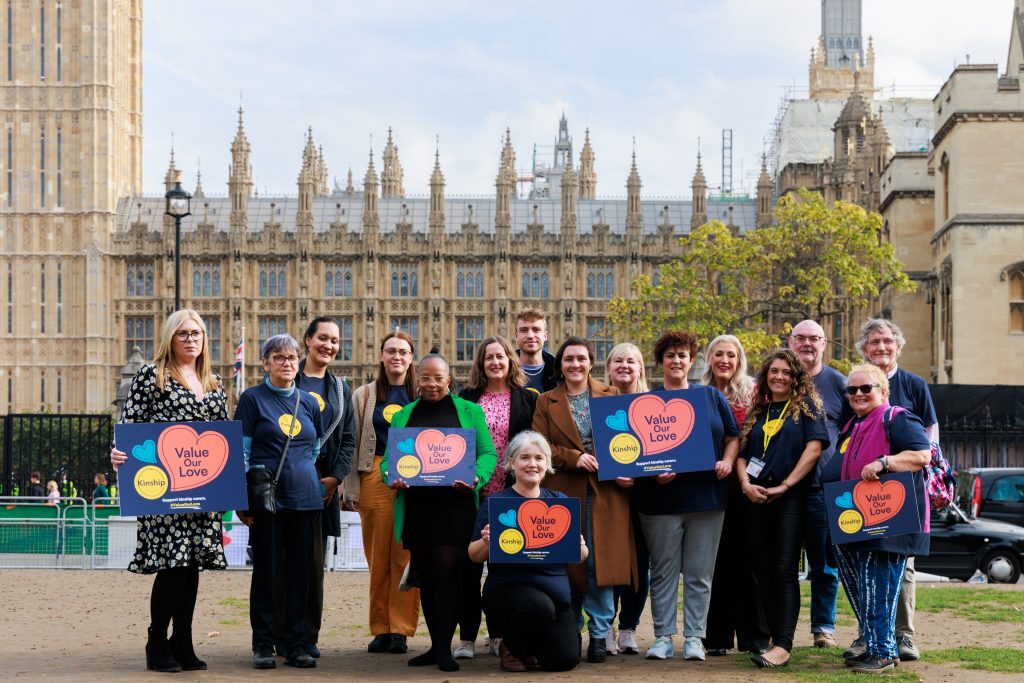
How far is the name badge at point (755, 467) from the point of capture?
347 inches

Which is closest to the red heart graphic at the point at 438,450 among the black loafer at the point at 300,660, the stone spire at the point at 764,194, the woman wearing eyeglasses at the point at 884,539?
the black loafer at the point at 300,660

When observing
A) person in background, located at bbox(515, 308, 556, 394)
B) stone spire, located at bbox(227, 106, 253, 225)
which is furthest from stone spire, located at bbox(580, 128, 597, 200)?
person in background, located at bbox(515, 308, 556, 394)

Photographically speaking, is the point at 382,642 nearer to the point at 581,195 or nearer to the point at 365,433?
the point at 365,433

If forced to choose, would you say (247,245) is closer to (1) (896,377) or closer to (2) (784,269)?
(2) (784,269)

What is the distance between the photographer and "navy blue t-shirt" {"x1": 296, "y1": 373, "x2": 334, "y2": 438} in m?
9.05

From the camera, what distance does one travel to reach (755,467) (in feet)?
29.0

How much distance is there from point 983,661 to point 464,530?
10.4ft

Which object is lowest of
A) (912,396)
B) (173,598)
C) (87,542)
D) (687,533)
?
(87,542)

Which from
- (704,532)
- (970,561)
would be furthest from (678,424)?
(970,561)

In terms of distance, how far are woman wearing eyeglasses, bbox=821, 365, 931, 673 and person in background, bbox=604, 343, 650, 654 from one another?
1.22 meters

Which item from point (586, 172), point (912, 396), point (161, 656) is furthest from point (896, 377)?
point (586, 172)

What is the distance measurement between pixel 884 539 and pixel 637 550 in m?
1.51

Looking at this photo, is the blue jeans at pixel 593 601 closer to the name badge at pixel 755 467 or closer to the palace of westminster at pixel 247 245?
the name badge at pixel 755 467

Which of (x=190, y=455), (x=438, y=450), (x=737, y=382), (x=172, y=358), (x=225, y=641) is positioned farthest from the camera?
(x=225, y=641)
